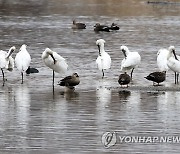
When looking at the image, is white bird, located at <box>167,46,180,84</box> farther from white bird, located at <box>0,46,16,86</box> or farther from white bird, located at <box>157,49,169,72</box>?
white bird, located at <box>0,46,16,86</box>

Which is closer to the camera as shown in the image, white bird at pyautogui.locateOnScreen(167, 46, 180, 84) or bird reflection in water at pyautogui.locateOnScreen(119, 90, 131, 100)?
bird reflection in water at pyautogui.locateOnScreen(119, 90, 131, 100)

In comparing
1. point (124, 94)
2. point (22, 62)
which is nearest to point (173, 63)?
point (124, 94)

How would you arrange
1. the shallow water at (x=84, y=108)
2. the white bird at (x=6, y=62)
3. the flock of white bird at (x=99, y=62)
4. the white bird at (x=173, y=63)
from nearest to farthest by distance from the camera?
the shallow water at (x=84, y=108) → the flock of white bird at (x=99, y=62) → the white bird at (x=173, y=63) → the white bird at (x=6, y=62)

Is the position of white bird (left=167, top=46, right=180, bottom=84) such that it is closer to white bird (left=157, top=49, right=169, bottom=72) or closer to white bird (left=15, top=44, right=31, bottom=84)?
white bird (left=157, top=49, right=169, bottom=72)

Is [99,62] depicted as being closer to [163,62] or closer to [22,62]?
[163,62]

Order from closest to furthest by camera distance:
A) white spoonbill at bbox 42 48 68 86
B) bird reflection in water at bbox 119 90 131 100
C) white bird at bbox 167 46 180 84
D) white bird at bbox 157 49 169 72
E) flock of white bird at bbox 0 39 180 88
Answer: bird reflection in water at bbox 119 90 131 100 → white spoonbill at bbox 42 48 68 86 → flock of white bird at bbox 0 39 180 88 → white bird at bbox 167 46 180 84 → white bird at bbox 157 49 169 72

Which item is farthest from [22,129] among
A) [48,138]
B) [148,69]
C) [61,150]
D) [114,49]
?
[114,49]

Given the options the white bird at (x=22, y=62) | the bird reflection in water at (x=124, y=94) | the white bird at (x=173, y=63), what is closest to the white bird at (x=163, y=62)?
the white bird at (x=173, y=63)

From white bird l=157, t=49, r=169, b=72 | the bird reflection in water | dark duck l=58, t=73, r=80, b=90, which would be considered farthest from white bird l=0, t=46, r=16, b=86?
white bird l=157, t=49, r=169, b=72

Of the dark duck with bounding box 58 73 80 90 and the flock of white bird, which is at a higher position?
the flock of white bird

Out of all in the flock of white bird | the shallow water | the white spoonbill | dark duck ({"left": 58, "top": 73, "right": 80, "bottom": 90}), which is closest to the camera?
the shallow water

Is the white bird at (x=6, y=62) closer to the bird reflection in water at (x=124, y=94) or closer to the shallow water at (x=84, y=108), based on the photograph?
the shallow water at (x=84, y=108)

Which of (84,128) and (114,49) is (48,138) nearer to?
(84,128)

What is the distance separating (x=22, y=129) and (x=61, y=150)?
5.19 ft
